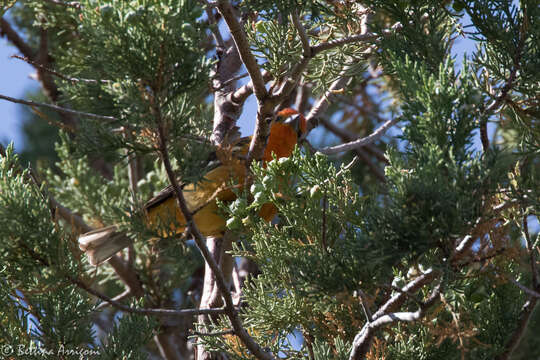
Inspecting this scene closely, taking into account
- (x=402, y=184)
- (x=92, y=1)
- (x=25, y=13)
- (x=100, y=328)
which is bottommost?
(x=100, y=328)

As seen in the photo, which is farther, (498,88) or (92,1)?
(498,88)

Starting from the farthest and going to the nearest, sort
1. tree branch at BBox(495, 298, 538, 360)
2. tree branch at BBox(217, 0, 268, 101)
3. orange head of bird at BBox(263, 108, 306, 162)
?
orange head of bird at BBox(263, 108, 306, 162), tree branch at BBox(495, 298, 538, 360), tree branch at BBox(217, 0, 268, 101)

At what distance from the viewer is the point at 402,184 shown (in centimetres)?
156

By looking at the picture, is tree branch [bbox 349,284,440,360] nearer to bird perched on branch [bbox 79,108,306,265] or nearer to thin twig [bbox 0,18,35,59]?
bird perched on branch [bbox 79,108,306,265]

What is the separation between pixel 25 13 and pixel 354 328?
4584 millimetres

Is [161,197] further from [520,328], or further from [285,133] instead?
[520,328]

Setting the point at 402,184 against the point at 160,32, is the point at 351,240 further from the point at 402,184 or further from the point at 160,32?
the point at 160,32

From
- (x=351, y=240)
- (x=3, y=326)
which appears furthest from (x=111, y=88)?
(x=3, y=326)

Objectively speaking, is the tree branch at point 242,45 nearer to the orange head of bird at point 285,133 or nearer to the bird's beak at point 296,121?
the orange head of bird at point 285,133

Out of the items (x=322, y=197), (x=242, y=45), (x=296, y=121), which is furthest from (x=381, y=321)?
(x=296, y=121)

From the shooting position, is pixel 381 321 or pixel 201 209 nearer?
pixel 381 321

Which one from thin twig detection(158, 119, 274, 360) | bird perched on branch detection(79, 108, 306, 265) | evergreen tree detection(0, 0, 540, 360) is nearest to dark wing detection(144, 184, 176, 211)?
bird perched on branch detection(79, 108, 306, 265)

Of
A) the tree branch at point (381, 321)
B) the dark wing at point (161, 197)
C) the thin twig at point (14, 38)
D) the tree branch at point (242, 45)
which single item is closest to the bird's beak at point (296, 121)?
the dark wing at point (161, 197)

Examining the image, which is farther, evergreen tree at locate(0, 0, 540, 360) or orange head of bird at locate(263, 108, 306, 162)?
orange head of bird at locate(263, 108, 306, 162)
